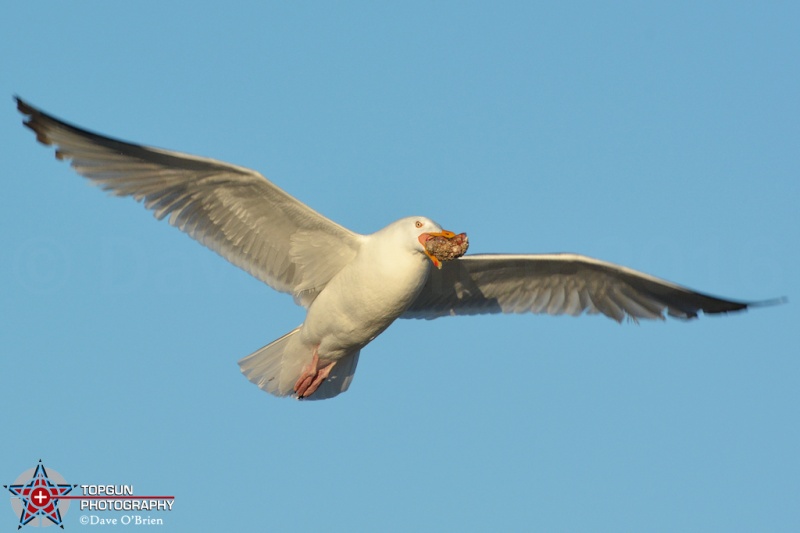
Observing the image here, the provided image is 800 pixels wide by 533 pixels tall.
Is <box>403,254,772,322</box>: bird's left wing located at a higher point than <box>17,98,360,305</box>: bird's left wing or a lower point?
lower

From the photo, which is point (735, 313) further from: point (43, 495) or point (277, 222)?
point (43, 495)

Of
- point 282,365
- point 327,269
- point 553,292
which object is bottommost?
point 282,365

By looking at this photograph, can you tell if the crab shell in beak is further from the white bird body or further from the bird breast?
the bird breast

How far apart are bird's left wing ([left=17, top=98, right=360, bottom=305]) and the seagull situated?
0.01 metres

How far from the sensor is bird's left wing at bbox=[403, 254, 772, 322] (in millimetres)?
14484

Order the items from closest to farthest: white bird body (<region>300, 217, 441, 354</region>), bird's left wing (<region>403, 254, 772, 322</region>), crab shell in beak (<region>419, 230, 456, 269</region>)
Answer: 1. crab shell in beak (<region>419, 230, 456, 269</region>)
2. white bird body (<region>300, 217, 441, 354</region>)
3. bird's left wing (<region>403, 254, 772, 322</region>)

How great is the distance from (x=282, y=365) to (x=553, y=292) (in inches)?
134

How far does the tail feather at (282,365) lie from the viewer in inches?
563

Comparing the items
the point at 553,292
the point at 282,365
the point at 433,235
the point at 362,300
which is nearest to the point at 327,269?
the point at 362,300

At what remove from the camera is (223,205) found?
1350 centimetres

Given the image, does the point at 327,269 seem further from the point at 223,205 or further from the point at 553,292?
the point at 553,292

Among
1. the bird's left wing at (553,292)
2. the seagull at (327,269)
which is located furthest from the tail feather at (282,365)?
the bird's left wing at (553,292)

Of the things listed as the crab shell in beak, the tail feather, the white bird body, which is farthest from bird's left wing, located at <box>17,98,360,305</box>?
the crab shell in beak

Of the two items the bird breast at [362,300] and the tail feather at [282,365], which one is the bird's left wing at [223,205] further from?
the tail feather at [282,365]
